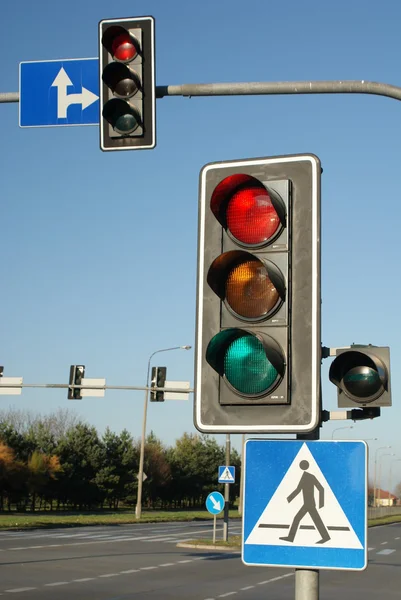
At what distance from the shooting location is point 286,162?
4.19 m

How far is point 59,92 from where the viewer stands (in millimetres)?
7746

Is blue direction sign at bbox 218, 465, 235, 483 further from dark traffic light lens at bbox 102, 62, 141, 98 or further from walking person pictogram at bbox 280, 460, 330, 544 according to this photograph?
walking person pictogram at bbox 280, 460, 330, 544

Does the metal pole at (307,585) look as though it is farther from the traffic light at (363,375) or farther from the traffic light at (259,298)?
the traffic light at (363,375)

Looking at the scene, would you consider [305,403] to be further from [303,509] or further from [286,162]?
[286,162]

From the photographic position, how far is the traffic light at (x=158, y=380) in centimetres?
3069

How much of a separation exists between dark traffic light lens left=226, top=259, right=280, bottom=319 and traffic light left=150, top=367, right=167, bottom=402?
26.8m

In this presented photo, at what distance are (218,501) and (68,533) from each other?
1266 centimetres

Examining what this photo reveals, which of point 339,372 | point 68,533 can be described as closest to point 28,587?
point 339,372

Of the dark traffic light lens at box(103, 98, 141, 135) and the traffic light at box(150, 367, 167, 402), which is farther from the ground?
the dark traffic light lens at box(103, 98, 141, 135)

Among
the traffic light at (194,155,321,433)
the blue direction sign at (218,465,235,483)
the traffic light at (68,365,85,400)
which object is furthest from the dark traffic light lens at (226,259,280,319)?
the blue direction sign at (218,465,235,483)

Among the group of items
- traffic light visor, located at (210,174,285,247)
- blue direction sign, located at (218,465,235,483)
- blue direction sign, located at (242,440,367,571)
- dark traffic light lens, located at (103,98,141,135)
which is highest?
dark traffic light lens, located at (103,98,141,135)

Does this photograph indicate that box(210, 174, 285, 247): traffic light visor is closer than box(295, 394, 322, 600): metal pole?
No

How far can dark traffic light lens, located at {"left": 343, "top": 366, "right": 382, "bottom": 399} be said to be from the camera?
4.50 metres

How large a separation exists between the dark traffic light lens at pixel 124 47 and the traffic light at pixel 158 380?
965 inches
